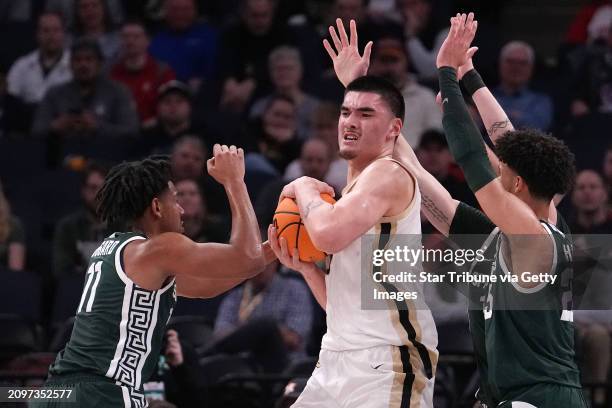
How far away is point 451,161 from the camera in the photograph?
36.8 feet

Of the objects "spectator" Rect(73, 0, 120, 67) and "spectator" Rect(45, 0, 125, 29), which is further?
"spectator" Rect(45, 0, 125, 29)

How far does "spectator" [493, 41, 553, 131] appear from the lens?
39.3 feet

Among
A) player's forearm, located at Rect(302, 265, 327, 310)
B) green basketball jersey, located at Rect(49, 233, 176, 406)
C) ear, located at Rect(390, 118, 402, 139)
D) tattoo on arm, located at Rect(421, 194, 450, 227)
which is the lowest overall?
green basketball jersey, located at Rect(49, 233, 176, 406)

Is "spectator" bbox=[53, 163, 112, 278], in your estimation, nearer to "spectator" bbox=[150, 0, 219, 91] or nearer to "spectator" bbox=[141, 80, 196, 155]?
"spectator" bbox=[141, 80, 196, 155]

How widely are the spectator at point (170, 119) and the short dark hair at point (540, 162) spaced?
21.3ft

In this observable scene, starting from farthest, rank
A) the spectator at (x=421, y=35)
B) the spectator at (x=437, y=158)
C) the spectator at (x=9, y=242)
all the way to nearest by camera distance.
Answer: the spectator at (x=421, y=35), the spectator at (x=437, y=158), the spectator at (x=9, y=242)

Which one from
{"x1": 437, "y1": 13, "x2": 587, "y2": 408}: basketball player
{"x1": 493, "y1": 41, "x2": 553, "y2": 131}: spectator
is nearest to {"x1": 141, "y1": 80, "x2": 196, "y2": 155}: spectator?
{"x1": 493, "y1": 41, "x2": 553, "y2": 131}: spectator

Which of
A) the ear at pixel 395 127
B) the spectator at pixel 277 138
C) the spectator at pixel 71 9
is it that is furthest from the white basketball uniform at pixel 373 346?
the spectator at pixel 71 9

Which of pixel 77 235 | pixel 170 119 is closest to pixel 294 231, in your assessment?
pixel 77 235

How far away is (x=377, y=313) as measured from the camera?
5688 millimetres

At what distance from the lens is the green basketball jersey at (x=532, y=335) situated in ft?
18.0

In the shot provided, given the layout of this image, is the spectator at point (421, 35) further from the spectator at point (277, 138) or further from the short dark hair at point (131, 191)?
the short dark hair at point (131, 191)

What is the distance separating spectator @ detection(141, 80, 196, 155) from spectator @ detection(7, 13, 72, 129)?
58.0 inches

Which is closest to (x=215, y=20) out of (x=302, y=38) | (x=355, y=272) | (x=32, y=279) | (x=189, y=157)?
(x=302, y=38)
